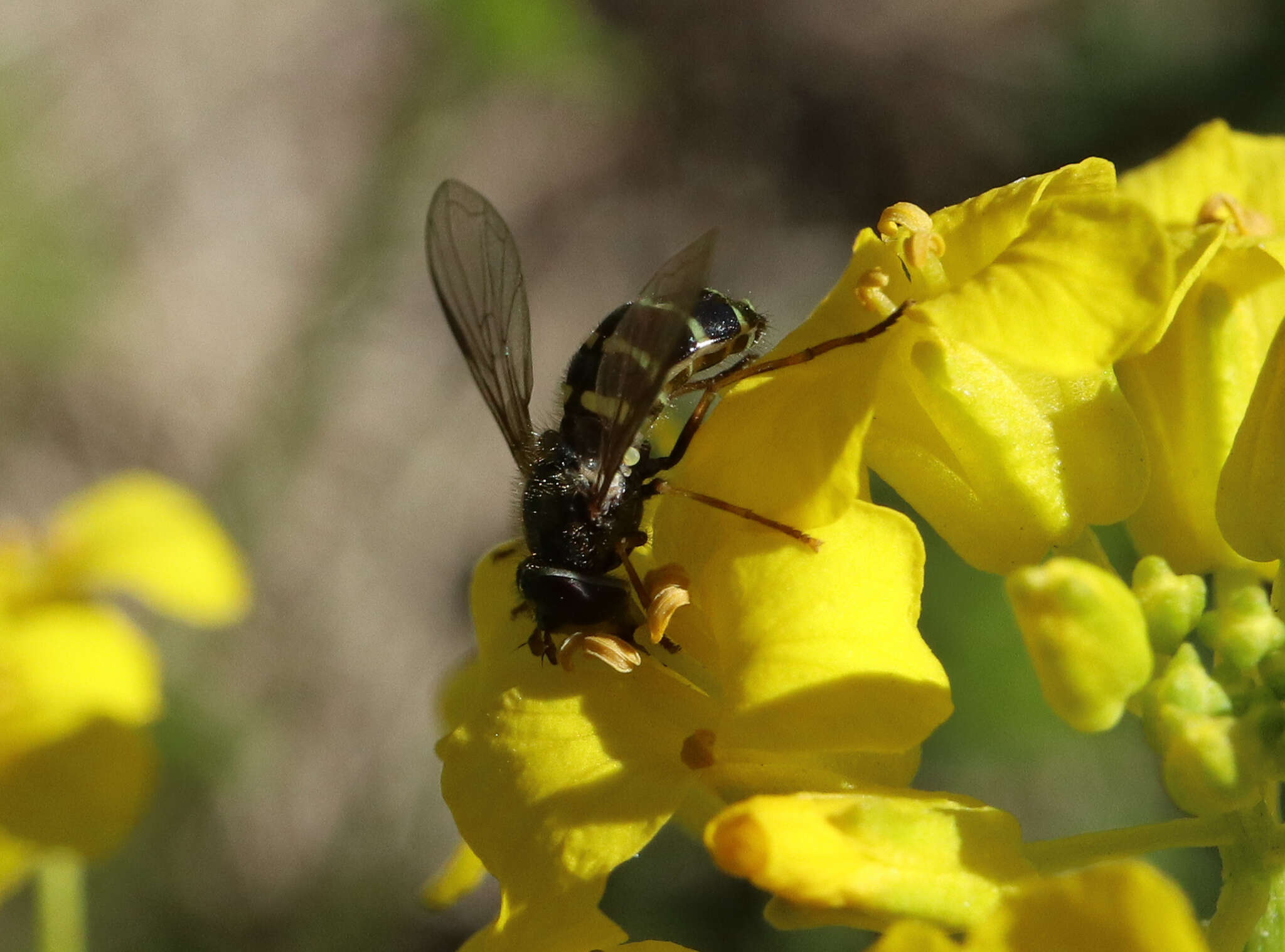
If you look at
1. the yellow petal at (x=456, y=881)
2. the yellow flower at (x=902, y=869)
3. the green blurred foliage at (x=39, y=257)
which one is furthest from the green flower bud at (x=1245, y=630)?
the green blurred foliage at (x=39, y=257)

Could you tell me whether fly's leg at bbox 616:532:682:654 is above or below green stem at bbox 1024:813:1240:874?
above

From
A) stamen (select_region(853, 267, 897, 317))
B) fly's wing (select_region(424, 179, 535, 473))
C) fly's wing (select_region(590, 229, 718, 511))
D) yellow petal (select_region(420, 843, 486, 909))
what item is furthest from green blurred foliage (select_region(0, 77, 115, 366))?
stamen (select_region(853, 267, 897, 317))

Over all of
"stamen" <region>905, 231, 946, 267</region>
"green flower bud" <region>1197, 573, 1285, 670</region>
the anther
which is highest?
the anther

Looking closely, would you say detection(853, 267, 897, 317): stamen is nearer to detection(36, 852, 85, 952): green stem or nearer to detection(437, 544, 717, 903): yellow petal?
detection(437, 544, 717, 903): yellow petal

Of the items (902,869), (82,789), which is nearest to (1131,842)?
(902,869)

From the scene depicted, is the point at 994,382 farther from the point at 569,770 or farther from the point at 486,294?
the point at 486,294

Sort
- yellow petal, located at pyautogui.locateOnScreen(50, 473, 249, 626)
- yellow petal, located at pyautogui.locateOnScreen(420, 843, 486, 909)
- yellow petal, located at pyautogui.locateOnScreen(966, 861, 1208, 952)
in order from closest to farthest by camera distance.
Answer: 1. yellow petal, located at pyautogui.locateOnScreen(966, 861, 1208, 952)
2. yellow petal, located at pyautogui.locateOnScreen(420, 843, 486, 909)
3. yellow petal, located at pyautogui.locateOnScreen(50, 473, 249, 626)
